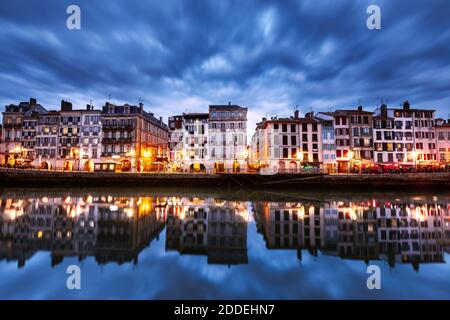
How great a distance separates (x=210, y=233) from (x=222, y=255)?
419 centimetres

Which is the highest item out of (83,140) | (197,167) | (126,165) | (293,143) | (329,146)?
(83,140)

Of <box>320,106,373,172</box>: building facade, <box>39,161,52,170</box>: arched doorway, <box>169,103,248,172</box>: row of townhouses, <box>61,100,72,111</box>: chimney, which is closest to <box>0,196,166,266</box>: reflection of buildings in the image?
<box>169,103,248,172</box>: row of townhouses

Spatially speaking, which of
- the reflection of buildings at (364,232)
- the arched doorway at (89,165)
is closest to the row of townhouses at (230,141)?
the arched doorway at (89,165)

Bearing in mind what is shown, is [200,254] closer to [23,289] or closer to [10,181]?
[23,289]

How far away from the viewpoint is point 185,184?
139 feet

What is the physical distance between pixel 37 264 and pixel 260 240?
9.91 m

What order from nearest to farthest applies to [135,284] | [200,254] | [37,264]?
[135,284]
[37,264]
[200,254]

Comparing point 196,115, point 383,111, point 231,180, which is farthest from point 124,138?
point 383,111

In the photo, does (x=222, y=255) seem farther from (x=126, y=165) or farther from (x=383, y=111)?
(x=383, y=111)

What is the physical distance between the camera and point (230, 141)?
5456 centimetres

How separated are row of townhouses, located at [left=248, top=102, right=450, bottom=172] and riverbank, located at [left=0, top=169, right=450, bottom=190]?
7796 millimetres

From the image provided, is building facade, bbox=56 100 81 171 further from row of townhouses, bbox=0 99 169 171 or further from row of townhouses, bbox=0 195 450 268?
row of townhouses, bbox=0 195 450 268
